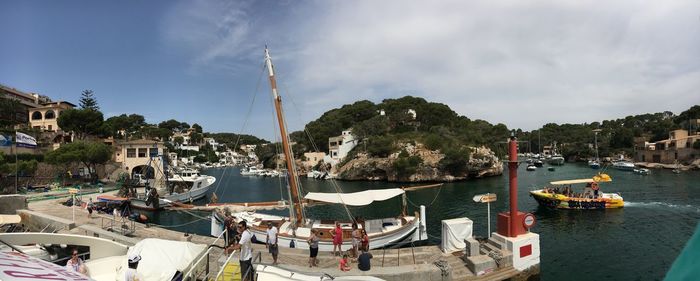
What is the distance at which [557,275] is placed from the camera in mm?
16938

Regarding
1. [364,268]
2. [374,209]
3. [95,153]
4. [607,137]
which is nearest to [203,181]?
[95,153]

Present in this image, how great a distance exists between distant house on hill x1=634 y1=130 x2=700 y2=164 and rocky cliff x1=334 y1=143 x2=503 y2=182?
48522mm

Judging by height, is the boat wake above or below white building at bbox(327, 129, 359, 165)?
below

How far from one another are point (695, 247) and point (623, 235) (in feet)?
95.5

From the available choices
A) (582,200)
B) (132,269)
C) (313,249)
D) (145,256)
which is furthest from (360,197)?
(582,200)

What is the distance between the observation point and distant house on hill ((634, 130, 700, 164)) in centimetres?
8419

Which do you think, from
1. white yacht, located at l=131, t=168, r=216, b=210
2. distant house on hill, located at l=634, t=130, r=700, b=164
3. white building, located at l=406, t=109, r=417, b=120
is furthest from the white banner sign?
distant house on hill, located at l=634, t=130, r=700, b=164

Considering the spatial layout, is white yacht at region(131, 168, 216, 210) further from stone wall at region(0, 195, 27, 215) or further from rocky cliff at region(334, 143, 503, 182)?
rocky cliff at region(334, 143, 503, 182)

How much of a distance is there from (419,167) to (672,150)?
7017cm

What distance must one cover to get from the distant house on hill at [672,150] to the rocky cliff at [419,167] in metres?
48.5

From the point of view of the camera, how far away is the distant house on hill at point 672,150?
276 ft

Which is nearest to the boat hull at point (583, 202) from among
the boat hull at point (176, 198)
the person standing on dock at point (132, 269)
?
the person standing on dock at point (132, 269)

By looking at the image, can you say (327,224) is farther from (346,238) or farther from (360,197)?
(346,238)

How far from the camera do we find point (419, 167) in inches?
2749
